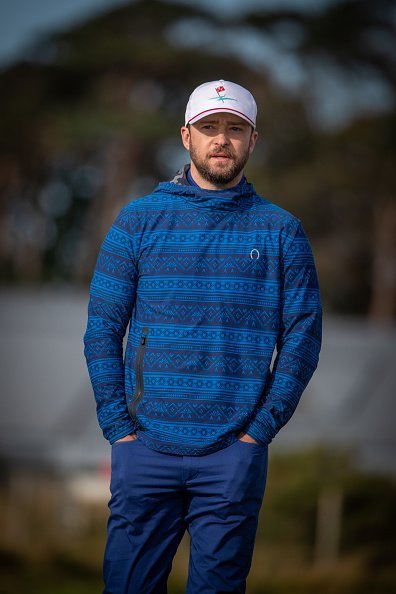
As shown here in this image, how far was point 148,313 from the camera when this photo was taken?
2.40 m

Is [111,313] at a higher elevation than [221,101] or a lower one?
lower

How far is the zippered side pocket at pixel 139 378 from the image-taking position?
237cm

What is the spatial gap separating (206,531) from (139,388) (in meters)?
0.35

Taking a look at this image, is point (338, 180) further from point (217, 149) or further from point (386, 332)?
point (217, 149)

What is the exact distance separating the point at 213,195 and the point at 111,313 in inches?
14.2

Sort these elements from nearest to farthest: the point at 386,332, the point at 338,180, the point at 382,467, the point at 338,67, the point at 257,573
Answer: the point at 257,573 < the point at 382,467 < the point at 386,332 < the point at 338,180 < the point at 338,67

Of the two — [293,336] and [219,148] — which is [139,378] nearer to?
[293,336]

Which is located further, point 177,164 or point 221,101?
point 177,164

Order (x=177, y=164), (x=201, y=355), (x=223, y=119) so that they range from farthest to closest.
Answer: (x=177, y=164), (x=223, y=119), (x=201, y=355)

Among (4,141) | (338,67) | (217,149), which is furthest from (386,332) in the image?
(217,149)

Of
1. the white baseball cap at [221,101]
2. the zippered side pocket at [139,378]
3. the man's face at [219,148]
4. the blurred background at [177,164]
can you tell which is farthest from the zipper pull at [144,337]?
the blurred background at [177,164]

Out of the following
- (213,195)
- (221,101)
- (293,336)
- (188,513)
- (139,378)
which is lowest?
(188,513)

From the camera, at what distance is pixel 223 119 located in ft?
8.03

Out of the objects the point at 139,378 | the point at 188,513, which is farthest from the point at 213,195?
the point at 188,513
